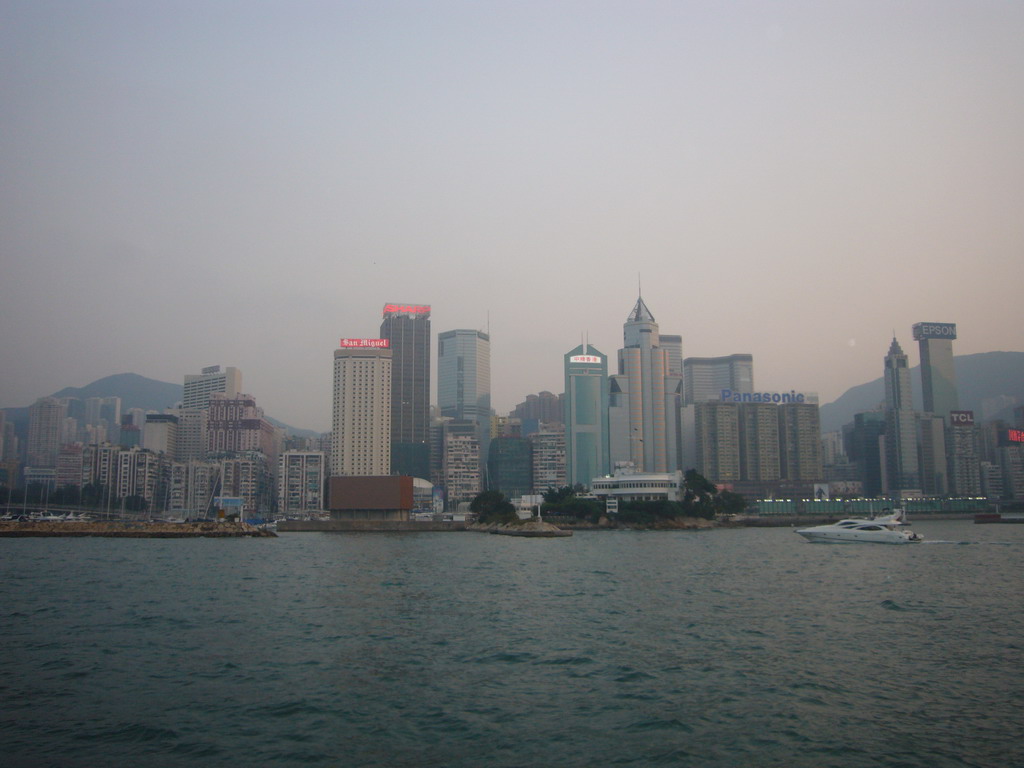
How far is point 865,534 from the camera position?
7594cm

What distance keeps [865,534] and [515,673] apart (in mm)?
64379

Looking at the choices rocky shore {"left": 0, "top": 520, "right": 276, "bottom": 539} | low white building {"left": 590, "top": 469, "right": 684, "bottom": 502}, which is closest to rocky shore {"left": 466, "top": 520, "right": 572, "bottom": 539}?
low white building {"left": 590, "top": 469, "right": 684, "bottom": 502}

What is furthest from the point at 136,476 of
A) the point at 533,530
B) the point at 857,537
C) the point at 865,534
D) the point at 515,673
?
the point at 515,673

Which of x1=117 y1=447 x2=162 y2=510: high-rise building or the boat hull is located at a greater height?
x1=117 y1=447 x2=162 y2=510: high-rise building

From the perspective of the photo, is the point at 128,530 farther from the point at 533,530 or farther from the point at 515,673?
the point at 515,673

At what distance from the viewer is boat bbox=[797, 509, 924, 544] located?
7375 centimetres

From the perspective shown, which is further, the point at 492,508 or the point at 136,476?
the point at 136,476

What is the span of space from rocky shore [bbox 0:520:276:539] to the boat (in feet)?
225

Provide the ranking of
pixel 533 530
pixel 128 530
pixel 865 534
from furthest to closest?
1. pixel 533 530
2. pixel 128 530
3. pixel 865 534

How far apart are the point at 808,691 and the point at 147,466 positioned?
A: 8009 inches

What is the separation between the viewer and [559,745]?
15297mm

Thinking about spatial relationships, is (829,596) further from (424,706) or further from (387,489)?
(387,489)

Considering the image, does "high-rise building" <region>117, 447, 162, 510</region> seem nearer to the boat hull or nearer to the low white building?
the low white building

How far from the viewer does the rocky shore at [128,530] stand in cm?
9556
